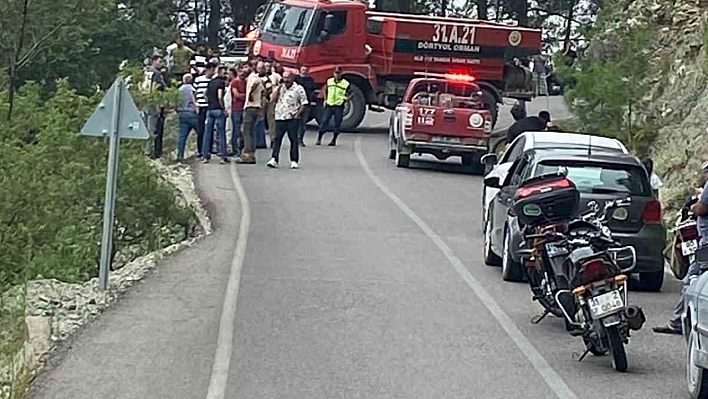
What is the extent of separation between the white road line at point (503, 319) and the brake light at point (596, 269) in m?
0.77

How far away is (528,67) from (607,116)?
11548 mm

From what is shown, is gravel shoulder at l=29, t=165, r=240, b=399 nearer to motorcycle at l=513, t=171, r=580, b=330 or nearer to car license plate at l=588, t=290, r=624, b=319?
motorcycle at l=513, t=171, r=580, b=330

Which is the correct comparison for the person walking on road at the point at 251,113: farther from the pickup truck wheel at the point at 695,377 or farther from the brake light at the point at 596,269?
the pickup truck wheel at the point at 695,377

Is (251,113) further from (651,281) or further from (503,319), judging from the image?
(503,319)

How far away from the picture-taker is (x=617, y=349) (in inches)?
438

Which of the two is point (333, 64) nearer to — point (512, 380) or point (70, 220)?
point (70, 220)

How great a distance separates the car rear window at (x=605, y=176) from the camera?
15461 millimetres

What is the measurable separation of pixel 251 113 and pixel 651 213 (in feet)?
43.3

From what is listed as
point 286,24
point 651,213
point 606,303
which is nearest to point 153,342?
point 606,303

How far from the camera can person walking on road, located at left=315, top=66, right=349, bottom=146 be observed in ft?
108

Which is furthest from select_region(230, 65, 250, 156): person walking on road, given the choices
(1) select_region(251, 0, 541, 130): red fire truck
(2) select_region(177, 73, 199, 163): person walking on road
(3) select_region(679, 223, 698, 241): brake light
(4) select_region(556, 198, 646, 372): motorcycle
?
(4) select_region(556, 198, 646, 372): motorcycle

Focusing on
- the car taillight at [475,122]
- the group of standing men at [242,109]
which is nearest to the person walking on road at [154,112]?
the group of standing men at [242,109]

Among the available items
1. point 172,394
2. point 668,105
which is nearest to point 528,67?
point 668,105

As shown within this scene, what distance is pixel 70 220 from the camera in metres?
20.8
